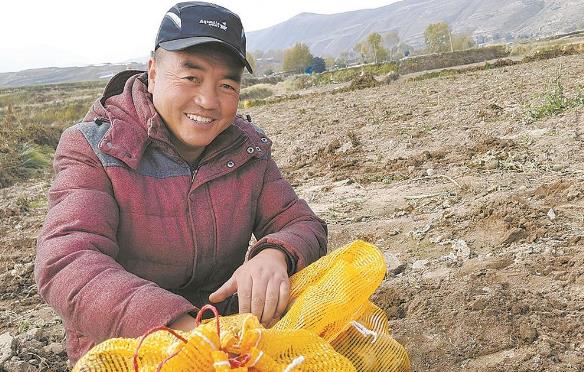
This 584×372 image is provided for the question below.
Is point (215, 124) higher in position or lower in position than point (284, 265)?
higher

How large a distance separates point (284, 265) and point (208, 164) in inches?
19.0

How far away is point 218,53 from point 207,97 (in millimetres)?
157

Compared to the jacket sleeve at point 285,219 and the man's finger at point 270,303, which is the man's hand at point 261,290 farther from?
the jacket sleeve at point 285,219

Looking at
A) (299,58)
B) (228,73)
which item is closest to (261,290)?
(228,73)

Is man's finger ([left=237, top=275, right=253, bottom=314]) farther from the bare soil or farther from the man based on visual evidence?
the bare soil

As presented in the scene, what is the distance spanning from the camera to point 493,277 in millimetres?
2846

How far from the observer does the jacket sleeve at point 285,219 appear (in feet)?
6.83

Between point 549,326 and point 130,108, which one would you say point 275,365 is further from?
point 549,326

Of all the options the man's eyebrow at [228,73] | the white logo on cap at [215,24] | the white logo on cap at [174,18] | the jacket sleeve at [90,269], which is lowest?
the jacket sleeve at [90,269]

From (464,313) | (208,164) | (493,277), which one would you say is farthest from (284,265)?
(493,277)

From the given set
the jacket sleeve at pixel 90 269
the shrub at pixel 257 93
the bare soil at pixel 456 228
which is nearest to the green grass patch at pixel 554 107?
the bare soil at pixel 456 228

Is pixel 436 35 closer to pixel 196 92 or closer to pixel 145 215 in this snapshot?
pixel 196 92

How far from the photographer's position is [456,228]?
12.0 ft

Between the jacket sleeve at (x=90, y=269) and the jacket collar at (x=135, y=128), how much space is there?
10 centimetres
